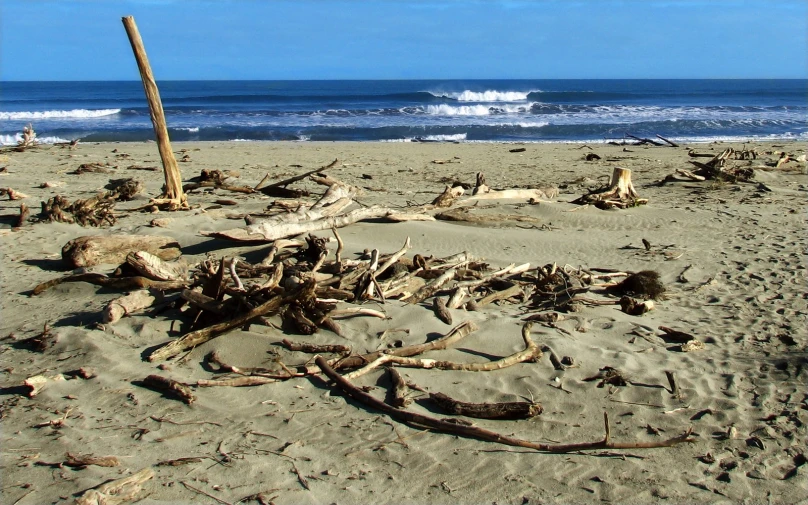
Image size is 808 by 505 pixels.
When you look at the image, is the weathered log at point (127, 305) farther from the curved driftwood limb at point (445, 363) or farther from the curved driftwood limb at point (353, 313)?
the curved driftwood limb at point (445, 363)

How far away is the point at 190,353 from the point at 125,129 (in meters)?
25.3

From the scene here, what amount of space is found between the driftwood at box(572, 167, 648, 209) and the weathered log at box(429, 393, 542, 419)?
19.4ft

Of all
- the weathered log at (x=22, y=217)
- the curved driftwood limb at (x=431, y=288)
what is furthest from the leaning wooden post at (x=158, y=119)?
the curved driftwood limb at (x=431, y=288)

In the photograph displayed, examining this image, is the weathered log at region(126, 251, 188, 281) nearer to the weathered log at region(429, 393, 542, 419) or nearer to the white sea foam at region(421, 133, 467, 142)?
the weathered log at region(429, 393, 542, 419)

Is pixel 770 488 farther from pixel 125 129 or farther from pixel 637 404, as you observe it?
pixel 125 129

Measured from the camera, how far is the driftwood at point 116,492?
8.82ft

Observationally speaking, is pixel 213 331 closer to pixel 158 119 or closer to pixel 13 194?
pixel 158 119

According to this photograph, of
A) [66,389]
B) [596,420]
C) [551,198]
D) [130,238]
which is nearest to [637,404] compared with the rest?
[596,420]

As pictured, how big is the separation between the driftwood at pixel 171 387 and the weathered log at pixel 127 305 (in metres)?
0.80

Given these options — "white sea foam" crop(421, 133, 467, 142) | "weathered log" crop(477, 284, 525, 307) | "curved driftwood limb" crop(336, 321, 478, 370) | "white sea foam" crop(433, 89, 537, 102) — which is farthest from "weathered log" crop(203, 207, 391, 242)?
"white sea foam" crop(433, 89, 537, 102)

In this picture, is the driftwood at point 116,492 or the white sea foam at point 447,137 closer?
the driftwood at point 116,492

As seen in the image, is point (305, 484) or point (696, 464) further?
point (696, 464)

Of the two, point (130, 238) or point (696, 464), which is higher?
point (130, 238)

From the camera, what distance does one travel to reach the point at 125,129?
87.9 ft
